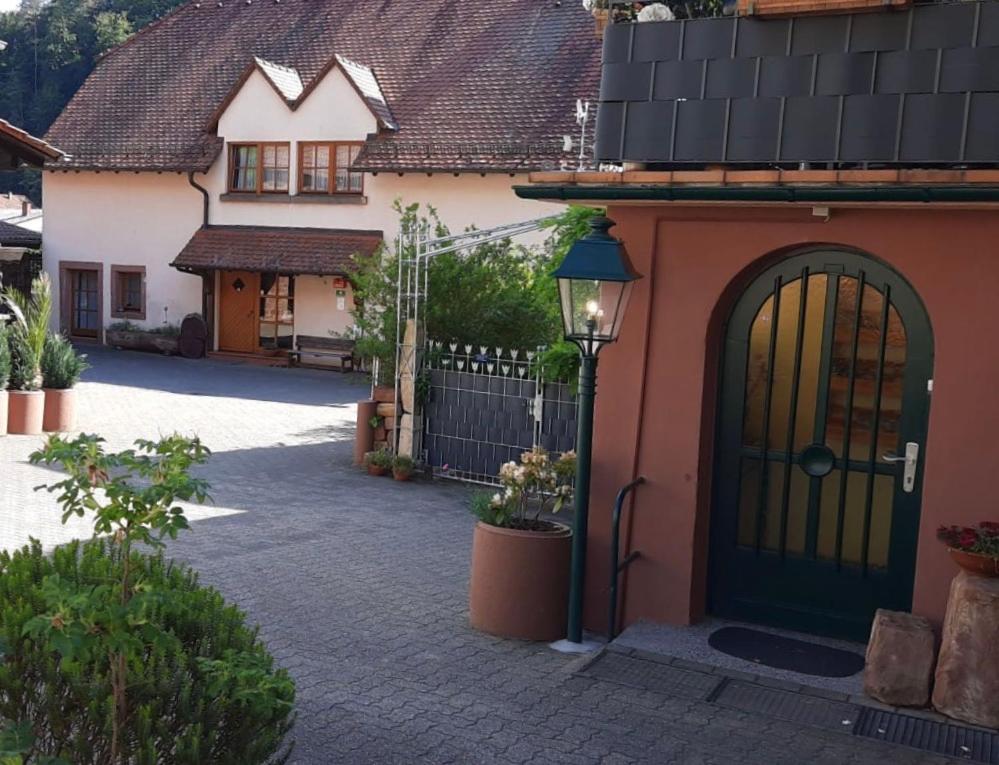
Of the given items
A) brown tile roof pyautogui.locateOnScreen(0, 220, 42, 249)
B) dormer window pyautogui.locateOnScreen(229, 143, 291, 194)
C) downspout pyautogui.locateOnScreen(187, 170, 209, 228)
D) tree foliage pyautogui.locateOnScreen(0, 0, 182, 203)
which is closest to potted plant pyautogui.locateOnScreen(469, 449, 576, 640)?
dormer window pyautogui.locateOnScreen(229, 143, 291, 194)

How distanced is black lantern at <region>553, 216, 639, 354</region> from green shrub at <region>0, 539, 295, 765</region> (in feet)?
10.4

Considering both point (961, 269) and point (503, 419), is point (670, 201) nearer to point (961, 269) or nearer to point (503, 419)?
point (961, 269)

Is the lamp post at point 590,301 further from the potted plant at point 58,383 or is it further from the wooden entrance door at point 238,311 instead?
the wooden entrance door at point 238,311

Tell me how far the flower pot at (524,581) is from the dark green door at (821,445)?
3.36 ft

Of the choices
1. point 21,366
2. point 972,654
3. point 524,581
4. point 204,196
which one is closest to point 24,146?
point 21,366

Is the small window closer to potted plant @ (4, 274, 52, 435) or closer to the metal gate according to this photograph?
potted plant @ (4, 274, 52, 435)

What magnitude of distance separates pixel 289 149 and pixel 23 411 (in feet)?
40.6

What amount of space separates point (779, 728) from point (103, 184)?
25.1 m

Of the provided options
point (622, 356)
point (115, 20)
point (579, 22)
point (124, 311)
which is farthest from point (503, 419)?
point (115, 20)

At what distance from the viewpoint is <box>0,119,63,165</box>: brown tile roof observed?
1342cm

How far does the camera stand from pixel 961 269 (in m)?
6.18

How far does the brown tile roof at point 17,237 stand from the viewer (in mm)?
29922

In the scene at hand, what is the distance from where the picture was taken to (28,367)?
14.2 m

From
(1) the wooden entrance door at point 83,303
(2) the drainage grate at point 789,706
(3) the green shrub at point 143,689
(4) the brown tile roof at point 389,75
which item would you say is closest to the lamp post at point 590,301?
(2) the drainage grate at point 789,706
